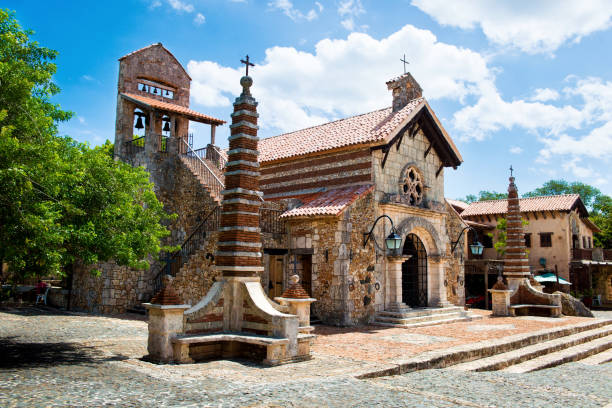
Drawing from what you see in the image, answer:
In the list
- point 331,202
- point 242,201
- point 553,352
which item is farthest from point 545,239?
point 242,201

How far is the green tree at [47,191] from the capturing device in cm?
773

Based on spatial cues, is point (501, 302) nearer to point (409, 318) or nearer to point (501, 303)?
point (501, 303)

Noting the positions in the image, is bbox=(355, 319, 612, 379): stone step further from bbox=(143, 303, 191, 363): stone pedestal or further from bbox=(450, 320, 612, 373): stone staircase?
bbox=(143, 303, 191, 363): stone pedestal

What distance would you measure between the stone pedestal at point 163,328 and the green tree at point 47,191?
5.76 ft

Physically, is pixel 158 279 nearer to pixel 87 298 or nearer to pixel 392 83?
pixel 87 298

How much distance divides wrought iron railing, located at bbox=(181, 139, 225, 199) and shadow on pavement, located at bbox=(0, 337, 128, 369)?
28.0ft

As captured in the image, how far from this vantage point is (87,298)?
1856cm

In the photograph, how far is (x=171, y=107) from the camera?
19656 mm

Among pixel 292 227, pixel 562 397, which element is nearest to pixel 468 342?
pixel 562 397

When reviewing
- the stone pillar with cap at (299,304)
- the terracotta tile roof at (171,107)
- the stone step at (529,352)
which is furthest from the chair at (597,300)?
the stone pillar with cap at (299,304)

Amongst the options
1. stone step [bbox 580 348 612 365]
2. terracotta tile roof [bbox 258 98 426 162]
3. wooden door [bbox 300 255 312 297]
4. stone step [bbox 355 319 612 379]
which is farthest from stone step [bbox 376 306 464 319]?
terracotta tile roof [bbox 258 98 426 162]

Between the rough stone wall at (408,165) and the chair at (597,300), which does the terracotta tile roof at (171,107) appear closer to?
the rough stone wall at (408,165)

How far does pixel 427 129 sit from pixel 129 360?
14.4 meters

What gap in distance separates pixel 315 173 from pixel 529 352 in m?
9.49
